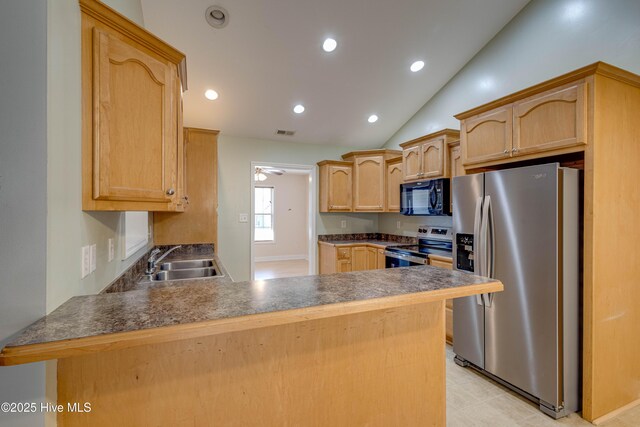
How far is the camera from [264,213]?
823cm

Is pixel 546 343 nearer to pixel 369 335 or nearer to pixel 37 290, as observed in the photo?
pixel 369 335

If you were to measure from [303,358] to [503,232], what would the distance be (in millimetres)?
1978

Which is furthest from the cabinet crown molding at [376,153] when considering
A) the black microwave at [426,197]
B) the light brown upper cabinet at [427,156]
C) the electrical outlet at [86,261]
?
the electrical outlet at [86,261]

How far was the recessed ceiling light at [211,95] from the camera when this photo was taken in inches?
138

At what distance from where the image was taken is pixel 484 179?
2432 mm

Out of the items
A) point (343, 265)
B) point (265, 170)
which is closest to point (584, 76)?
point (343, 265)

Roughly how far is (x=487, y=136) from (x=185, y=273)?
306 centimetres

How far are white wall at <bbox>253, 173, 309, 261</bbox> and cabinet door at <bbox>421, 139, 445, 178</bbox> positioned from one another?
495 cm

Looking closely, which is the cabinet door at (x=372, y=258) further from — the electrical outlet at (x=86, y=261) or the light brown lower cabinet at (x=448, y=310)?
the electrical outlet at (x=86, y=261)

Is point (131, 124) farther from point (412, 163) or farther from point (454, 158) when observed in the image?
point (412, 163)

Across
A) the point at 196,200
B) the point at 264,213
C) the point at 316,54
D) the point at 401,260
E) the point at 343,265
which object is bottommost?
the point at 343,265

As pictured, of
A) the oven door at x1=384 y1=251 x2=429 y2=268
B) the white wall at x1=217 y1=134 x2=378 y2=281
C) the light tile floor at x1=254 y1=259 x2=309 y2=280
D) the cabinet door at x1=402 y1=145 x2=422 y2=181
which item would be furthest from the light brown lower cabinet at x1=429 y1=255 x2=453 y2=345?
the light tile floor at x1=254 y1=259 x2=309 y2=280

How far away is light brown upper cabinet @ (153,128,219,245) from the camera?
3.38 meters

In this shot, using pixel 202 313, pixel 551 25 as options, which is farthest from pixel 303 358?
pixel 551 25
